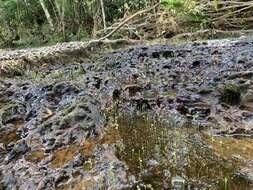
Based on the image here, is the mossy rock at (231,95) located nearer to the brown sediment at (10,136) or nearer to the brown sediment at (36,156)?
the brown sediment at (36,156)

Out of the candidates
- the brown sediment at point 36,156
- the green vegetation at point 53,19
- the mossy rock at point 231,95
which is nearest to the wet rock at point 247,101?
the mossy rock at point 231,95

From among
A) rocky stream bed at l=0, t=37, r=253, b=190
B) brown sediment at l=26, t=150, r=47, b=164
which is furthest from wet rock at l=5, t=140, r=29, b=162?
brown sediment at l=26, t=150, r=47, b=164

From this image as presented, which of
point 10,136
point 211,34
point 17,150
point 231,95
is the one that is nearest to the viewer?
point 17,150

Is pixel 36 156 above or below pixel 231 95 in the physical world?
below

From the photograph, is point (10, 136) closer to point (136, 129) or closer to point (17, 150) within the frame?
point (17, 150)

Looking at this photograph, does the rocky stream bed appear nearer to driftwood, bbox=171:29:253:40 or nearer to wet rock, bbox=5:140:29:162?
wet rock, bbox=5:140:29:162

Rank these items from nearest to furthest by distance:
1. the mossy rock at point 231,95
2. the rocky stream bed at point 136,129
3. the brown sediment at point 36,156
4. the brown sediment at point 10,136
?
the rocky stream bed at point 136,129, the brown sediment at point 36,156, the brown sediment at point 10,136, the mossy rock at point 231,95

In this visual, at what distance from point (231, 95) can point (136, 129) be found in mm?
1385

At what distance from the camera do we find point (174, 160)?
12.8 feet

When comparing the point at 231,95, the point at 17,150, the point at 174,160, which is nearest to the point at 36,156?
the point at 17,150

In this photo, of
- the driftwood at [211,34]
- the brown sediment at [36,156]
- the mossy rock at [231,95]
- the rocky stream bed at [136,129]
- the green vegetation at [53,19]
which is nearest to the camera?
the rocky stream bed at [136,129]

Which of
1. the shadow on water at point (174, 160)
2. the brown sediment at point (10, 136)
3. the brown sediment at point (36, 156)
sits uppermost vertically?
the shadow on water at point (174, 160)

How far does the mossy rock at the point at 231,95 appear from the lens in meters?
5.42

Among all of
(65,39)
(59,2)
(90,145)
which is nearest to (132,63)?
(90,145)
